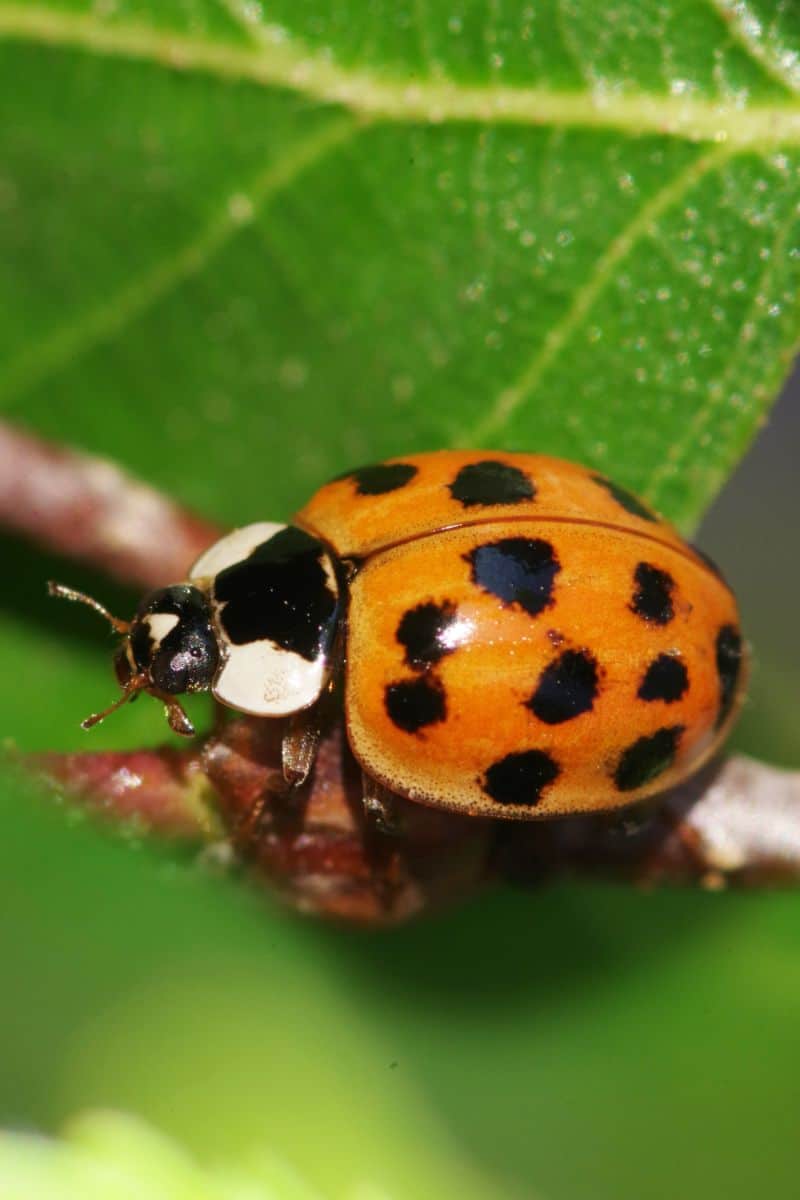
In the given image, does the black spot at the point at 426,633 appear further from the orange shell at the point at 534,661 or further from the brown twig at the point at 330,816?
the brown twig at the point at 330,816

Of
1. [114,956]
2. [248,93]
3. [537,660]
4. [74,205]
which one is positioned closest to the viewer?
[537,660]

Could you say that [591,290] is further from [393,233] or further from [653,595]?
[653,595]

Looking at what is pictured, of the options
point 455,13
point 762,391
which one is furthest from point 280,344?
point 762,391

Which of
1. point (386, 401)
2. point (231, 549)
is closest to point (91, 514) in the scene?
point (231, 549)

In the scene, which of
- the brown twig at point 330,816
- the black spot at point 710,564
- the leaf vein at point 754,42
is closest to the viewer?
the brown twig at point 330,816

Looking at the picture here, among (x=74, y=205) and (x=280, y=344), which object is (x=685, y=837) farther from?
(x=74, y=205)

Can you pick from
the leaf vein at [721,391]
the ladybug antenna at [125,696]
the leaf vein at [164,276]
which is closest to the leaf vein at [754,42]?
the leaf vein at [721,391]
